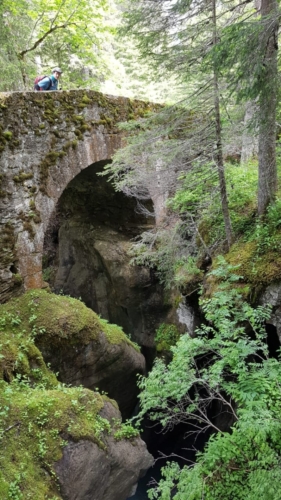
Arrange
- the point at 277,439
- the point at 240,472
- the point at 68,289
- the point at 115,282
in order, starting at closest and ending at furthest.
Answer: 1. the point at 277,439
2. the point at 240,472
3. the point at 115,282
4. the point at 68,289

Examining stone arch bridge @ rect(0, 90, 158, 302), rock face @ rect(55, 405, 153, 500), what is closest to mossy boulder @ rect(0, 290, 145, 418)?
stone arch bridge @ rect(0, 90, 158, 302)

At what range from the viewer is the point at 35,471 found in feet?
11.9

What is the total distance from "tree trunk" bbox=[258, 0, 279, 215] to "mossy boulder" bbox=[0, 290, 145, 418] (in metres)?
3.48

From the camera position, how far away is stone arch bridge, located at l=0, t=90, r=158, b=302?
604 centimetres

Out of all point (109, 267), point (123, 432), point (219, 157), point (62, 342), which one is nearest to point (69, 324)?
point (62, 342)

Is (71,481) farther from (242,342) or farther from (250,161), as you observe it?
(250,161)

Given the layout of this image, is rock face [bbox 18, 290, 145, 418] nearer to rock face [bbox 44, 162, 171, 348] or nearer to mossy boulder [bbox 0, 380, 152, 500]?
mossy boulder [bbox 0, 380, 152, 500]

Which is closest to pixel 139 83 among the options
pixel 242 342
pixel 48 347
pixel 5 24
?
pixel 5 24

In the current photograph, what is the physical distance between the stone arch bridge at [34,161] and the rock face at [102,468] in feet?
9.70

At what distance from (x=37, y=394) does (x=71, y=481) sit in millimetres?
1052

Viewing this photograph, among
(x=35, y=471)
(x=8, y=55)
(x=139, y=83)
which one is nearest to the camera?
(x=35, y=471)

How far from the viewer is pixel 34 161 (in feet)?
21.2

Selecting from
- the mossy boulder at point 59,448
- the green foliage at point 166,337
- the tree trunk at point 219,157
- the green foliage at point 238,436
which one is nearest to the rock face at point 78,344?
the mossy boulder at point 59,448

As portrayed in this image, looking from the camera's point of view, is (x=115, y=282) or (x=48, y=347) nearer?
(x=48, y=347)
